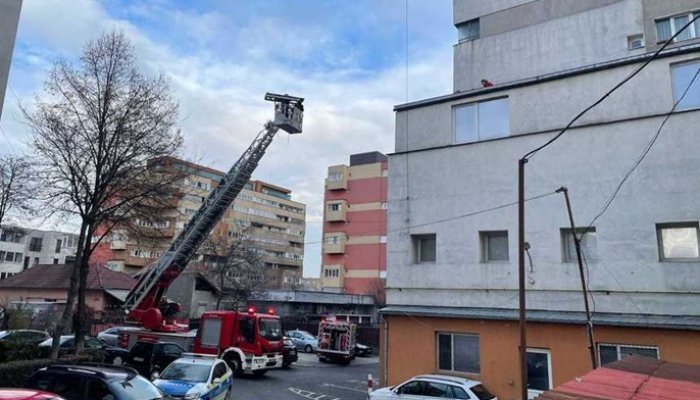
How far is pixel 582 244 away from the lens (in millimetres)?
13523

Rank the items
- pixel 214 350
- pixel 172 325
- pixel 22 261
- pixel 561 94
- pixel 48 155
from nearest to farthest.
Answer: pixel 561 94 < pixel 48 155 < pixel 214 350 < pixel 172 325 < pixel 22 261

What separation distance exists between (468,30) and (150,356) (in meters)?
19.7

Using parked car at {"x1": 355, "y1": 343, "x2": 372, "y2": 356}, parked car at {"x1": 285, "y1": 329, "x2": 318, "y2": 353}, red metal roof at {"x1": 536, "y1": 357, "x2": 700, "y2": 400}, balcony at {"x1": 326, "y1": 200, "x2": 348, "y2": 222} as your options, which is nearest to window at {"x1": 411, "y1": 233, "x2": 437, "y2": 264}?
red metal roof at {"x1": 536, "y1": 357, "x2": 700, "y2": 400}

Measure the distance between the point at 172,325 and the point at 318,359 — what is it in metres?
10.6

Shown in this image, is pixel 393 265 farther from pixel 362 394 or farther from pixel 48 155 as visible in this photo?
pixel 48 155

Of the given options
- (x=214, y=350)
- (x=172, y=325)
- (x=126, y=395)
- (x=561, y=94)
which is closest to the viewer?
(x=126, y=395)

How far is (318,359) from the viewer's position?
31.0 metres

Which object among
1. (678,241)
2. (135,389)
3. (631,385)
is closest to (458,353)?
(678,241)

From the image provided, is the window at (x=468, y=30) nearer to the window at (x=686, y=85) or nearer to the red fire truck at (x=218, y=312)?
the red fire truck at (x=218, y=312)

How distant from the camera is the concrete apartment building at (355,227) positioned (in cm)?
6756

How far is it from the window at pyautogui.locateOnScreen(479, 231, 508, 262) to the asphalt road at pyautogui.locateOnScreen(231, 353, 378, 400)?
22.4ft

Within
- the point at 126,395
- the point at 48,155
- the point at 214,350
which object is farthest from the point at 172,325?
the point at 126,395

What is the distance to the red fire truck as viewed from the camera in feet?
69.6

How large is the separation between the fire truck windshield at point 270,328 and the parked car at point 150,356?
3.69m
